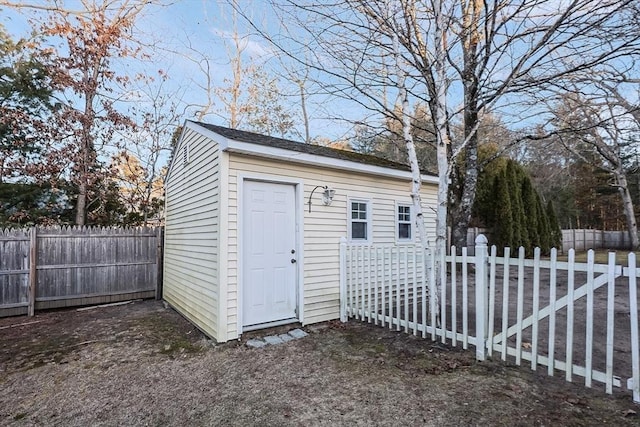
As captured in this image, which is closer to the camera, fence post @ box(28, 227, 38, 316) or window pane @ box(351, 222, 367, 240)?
window pane @ box(351, 222, 367, 240)

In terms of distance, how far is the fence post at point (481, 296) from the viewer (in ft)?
11.3

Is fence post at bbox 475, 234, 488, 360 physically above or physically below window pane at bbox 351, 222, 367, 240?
below

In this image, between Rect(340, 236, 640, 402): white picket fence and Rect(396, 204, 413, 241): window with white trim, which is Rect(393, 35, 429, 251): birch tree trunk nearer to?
Rect(340, 236, 640, 402): white picket fence

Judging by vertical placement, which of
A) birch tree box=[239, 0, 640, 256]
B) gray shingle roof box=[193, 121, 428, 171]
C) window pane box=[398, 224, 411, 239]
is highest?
birch tree box=[239, 0, 640, 256]

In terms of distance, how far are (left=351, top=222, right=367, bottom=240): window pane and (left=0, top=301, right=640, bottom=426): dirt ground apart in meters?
1.69

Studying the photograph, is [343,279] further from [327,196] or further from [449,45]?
[449,45]

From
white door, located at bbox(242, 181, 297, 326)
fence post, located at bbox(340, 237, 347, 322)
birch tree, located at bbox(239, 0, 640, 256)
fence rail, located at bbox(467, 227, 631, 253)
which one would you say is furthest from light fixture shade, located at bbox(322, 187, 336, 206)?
fence rail, located at bbox(467, 227, 631, 253)

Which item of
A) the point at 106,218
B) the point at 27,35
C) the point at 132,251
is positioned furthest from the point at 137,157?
the point at 132,251

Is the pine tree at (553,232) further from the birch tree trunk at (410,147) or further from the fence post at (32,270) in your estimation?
the fence post at (32,270)

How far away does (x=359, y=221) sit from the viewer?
583 cm

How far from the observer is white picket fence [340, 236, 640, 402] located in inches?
107

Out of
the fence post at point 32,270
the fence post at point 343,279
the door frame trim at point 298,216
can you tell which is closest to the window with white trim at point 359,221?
the fence post at point 343,279

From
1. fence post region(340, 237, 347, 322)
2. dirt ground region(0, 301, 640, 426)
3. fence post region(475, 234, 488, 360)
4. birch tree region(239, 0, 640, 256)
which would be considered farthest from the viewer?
fence post region(340, 237, 347, 322)

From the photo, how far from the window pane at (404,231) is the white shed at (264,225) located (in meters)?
0.25
